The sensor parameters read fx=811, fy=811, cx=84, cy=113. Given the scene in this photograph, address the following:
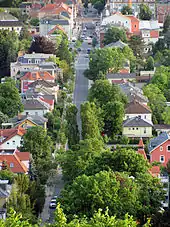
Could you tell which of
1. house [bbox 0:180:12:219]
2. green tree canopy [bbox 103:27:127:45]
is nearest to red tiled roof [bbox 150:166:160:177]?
house [bbox 0:180:12:219]

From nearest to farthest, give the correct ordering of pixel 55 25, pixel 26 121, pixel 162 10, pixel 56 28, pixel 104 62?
pixel 26 121
pixel 104 62
pixel 56 28
pixel 55 25
pixel 162 10

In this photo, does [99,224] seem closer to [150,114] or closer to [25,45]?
[150,114]

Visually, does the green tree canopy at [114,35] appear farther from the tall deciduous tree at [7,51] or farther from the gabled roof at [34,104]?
the gabled roof at [34,104]

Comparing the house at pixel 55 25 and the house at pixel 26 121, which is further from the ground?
the house at pixel 55 25

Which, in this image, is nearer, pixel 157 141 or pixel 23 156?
pixel 23 156

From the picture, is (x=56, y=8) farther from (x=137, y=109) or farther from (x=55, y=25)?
(x=137, y=109)

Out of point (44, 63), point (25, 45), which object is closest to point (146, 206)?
point (44, 63)

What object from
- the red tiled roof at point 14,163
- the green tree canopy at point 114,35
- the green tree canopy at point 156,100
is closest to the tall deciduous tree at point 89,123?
the red tiled roof at point 14,163

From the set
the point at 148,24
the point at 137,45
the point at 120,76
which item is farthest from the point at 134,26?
the point at 120,76
